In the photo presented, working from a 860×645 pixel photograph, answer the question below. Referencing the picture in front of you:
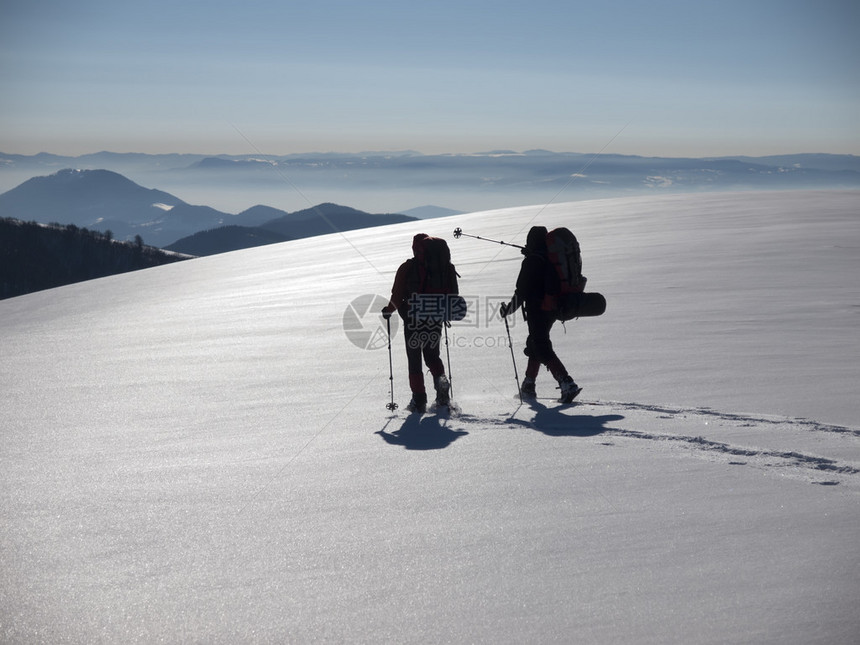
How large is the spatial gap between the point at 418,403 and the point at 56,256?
540ft

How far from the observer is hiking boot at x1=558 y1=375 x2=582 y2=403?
6.36 metres

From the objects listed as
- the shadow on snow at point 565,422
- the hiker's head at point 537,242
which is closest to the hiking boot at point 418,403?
the shadow on snow at point 565,422

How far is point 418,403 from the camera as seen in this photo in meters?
6.55

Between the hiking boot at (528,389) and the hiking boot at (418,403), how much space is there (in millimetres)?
1016

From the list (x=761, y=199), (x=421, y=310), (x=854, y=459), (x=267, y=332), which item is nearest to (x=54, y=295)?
(x=267, y=332)

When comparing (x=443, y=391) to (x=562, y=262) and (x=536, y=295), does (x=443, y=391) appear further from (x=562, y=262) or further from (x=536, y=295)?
(x=562, y=262)

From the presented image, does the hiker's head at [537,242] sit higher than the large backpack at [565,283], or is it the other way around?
the hiker's head at [537,242]

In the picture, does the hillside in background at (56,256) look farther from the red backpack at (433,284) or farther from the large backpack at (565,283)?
the large backpack at (565,283)

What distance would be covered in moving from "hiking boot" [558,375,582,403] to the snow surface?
0.14 m

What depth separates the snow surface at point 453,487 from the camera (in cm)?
296

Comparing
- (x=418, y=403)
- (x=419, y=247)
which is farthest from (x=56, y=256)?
(x=418, y=403)

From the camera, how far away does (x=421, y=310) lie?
6637mm

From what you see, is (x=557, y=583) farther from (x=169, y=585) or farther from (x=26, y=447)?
(x=26, y=447)

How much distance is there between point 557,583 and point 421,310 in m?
3.84
